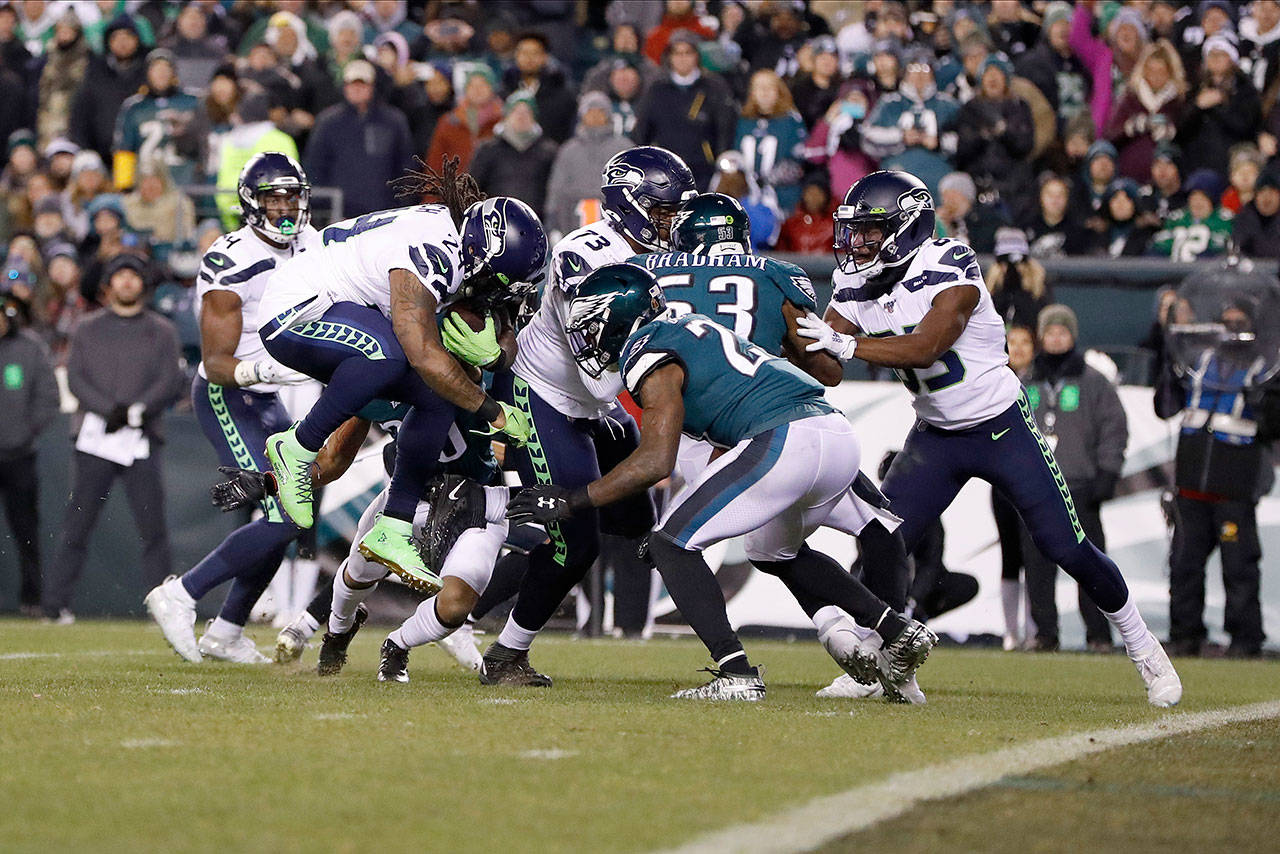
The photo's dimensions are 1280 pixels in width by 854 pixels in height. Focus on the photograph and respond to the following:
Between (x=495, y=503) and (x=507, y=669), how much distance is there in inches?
Answer: 23.4

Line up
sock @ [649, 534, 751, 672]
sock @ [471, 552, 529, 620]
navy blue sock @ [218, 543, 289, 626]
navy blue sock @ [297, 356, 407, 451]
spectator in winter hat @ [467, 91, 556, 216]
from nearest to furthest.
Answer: sock @ [649, 534, 751, 672]
navy blue sock @ [297, 356, 407, 451]
navy blue sock @ [218, 543, 289, 626]
sock @ [471, 552, 529, 620]
spectator in winter hat @ [467, 91, 556, 216]

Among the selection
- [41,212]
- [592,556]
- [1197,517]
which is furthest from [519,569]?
[41,212]

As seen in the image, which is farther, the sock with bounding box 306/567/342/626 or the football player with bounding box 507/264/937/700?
the sock with bounding box 306/567/342/626

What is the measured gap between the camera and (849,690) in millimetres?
6527

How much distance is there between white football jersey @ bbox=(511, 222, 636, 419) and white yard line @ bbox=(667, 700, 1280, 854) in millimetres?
2078

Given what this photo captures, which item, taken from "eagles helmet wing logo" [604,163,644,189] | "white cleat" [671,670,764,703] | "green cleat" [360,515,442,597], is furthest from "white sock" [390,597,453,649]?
"eagles helmet wing logo" [604,163,644,189]

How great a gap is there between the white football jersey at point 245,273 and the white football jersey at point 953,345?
7.92ft

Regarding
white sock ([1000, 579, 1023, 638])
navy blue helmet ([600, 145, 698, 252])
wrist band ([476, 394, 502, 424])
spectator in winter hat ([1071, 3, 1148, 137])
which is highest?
spectator in winter hat ([1071, 3, 1148, 137])

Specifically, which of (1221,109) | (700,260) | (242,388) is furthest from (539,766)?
(1221,109)

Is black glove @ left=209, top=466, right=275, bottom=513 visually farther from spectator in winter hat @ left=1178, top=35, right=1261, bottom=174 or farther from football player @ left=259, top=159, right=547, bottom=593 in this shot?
spectator in winter hat @ left=1178, top=35, right=1261, bottom=174

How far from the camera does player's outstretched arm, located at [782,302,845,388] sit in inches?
247

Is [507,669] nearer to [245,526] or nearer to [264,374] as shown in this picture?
[245,526]

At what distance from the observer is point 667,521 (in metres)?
5.81

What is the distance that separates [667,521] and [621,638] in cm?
462
